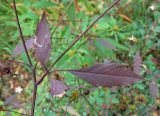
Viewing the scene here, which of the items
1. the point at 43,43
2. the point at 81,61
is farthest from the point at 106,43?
the point at 43,43

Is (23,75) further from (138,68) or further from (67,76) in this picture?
(138,68)

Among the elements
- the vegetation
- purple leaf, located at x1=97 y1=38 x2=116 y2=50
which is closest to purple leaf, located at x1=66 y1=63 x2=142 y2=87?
the vegetation

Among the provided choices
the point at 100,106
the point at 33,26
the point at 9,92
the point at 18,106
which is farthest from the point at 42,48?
the point at 9,92

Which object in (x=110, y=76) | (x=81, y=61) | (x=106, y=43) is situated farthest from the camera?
(x=81, y=61)

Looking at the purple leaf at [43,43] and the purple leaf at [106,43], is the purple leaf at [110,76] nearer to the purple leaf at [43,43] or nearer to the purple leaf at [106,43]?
the purple leaf at [43,43]

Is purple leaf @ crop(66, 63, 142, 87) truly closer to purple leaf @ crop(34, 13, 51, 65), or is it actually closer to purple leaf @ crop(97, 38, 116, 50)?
purple leaf @ crop(34, 13, 51, 65)

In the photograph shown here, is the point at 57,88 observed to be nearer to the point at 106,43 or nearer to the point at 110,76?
the point at 110,76
